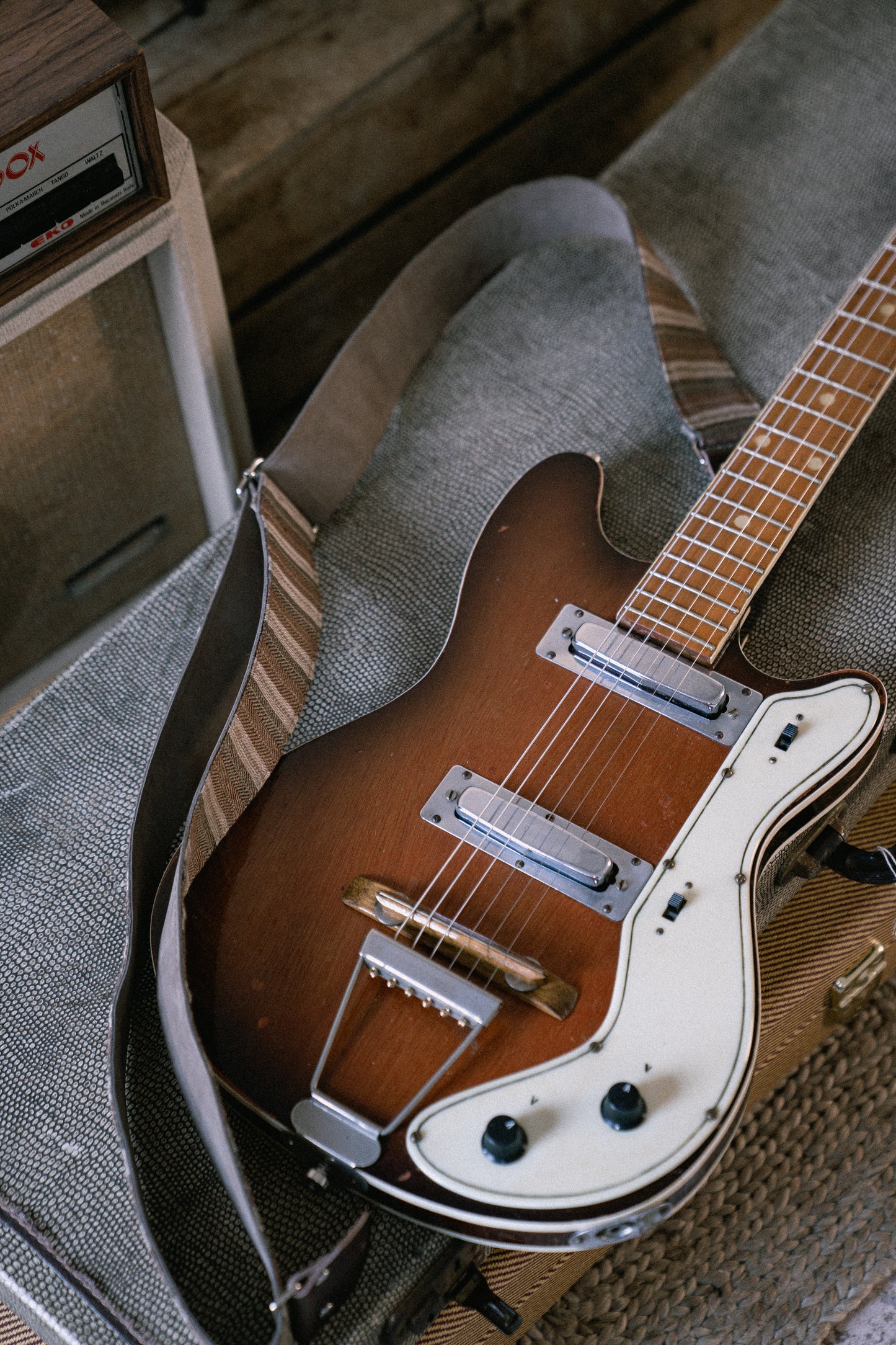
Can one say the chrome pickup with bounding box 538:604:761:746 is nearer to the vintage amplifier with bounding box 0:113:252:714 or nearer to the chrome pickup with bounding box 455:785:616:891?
the chrome pickup with bounding box 455:785:616:891

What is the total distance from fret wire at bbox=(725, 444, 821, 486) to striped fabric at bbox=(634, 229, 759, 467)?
75 mm

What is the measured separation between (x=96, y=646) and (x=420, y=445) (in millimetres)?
320

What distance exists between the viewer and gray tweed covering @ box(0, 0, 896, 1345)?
70 centimetres

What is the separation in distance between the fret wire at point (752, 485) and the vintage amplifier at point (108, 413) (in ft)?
1.44

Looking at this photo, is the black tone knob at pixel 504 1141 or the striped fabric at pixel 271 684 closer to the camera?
the black tone knob at pixel 504 1141

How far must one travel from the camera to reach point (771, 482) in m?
0.89

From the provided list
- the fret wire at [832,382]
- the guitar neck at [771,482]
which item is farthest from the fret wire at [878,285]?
the fret wire at [832,382]

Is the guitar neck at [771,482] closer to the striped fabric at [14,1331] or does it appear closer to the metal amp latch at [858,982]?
the metal amp latch at [858,982]

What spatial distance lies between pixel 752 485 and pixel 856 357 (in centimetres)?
16

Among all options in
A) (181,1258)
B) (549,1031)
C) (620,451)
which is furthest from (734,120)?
(181,1258)

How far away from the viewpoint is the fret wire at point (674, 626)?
32.1 inches

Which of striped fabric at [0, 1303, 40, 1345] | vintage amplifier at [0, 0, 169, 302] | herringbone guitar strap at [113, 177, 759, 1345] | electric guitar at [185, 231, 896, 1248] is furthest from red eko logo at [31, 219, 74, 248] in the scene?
striped fabric at [0, 1303, 40, 1345]

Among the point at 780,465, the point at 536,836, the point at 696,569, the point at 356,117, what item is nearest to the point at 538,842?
the point at 536,836

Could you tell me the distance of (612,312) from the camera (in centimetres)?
111
